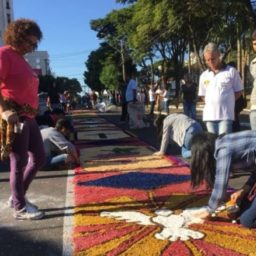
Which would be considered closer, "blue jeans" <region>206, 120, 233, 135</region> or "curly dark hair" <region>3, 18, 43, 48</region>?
"curly dark hair" <region>3, 18, 43, 48</region>

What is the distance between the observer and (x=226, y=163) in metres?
4.78

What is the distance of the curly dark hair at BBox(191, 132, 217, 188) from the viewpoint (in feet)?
16.6

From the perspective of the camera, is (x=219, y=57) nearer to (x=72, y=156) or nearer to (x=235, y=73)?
(x=235, y=73)

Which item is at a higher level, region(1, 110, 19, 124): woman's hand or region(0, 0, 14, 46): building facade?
region(0, 0, 14, 46): building facade

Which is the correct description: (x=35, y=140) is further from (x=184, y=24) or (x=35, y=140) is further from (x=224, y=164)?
(x=184, y=24)

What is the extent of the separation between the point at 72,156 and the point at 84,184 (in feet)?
4.62

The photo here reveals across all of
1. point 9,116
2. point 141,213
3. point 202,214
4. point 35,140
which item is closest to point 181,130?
point 141,213

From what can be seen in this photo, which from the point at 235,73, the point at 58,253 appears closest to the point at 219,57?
the point at 235,73

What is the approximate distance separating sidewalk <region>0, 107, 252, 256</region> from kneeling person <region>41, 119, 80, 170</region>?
0.79m

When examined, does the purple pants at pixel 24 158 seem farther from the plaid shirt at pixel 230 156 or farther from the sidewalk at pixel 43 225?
the plaid shirt at pixel 230 156

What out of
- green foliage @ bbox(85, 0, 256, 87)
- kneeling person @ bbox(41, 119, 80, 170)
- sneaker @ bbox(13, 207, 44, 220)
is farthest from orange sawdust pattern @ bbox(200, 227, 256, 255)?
green foliage @ bbox(85, 0, 256, 87)

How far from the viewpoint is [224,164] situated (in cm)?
478

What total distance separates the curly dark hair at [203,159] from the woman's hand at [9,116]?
1704mm

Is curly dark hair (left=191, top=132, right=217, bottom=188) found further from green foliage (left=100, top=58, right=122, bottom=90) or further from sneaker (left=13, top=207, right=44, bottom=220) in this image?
green foliage (left=100, top=58, right=122, bottom=90)
